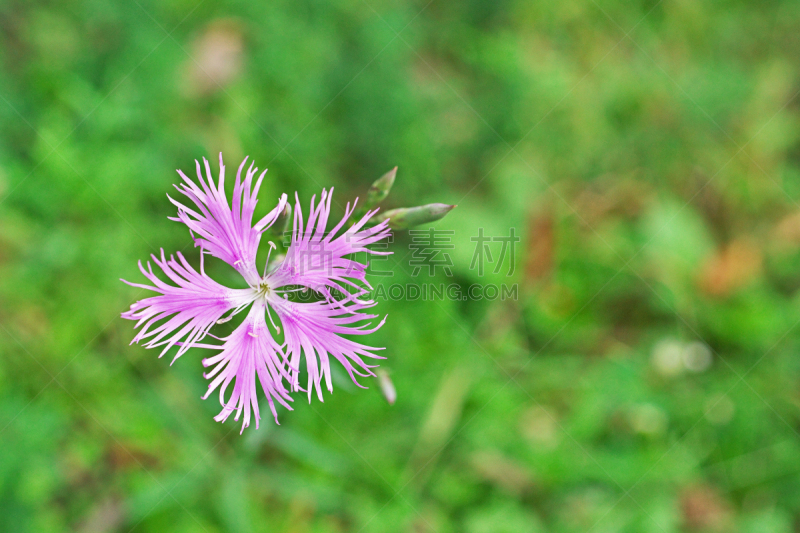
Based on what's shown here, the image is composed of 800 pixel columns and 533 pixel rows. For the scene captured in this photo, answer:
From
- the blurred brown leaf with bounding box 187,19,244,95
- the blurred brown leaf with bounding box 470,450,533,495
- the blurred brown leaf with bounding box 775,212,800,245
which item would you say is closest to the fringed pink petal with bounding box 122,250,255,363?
the blurred brown leaf with bounding box 470,450,533,495

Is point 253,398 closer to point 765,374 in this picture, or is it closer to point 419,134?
point 419,134

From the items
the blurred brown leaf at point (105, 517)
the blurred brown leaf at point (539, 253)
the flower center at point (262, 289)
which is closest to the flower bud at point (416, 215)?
the flower center at point (262, 289)

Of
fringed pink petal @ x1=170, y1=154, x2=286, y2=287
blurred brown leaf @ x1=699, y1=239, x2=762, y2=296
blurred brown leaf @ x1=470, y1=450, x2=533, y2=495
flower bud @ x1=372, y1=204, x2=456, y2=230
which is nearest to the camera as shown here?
fringed pink petal @ x1=170, y1=154, x2=286, y2=287

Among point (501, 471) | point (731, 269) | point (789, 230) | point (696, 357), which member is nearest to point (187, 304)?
point (501, 471)

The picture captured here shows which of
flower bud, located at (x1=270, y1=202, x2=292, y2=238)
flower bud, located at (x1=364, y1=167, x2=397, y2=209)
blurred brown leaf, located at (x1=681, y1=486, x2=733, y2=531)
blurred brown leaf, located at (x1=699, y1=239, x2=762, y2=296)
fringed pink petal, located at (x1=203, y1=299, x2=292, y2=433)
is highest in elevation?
blurred brown leaf, located at (x1=699, y1=239, x2=762, y2=296)

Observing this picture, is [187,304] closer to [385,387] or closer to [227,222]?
[227,222]

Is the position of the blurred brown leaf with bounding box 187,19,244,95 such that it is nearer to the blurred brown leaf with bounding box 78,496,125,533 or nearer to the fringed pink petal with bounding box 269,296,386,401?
the fringed pink petal with bounding box 269,296,386,401

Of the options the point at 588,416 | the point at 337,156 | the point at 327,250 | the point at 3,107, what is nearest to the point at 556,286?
the point at 588,416
